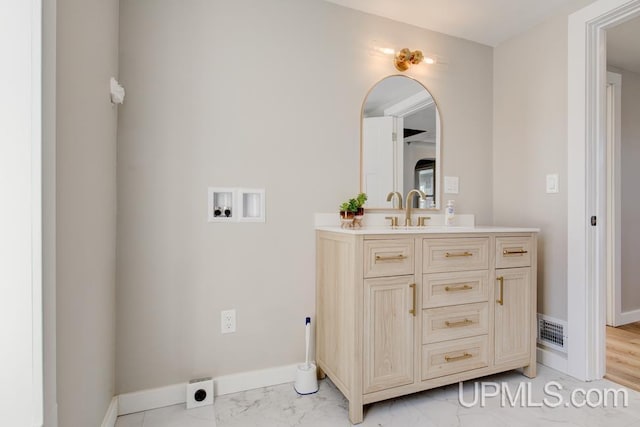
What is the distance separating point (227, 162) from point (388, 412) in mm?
1490

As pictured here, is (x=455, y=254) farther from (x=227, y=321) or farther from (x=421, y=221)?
(x=227, y=321)

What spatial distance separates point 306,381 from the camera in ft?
5.81

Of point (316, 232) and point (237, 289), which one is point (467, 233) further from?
point (237, 289)

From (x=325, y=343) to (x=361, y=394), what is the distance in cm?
37

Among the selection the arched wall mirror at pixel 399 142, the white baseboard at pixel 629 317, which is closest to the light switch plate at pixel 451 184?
the arched wall mirror at pixel 399 142

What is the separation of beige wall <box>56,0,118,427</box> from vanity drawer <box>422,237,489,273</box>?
4.65 ft

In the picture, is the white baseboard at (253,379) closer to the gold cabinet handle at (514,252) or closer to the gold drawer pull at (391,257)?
the gold drawer pull at (391,257)

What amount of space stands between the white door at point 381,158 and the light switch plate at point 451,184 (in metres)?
0.38

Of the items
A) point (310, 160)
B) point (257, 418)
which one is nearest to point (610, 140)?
point (310, 160)

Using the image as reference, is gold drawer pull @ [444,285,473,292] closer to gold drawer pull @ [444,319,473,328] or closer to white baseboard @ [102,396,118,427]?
gold drawer pull @ [444,319,473,328]

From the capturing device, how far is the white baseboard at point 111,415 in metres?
1.41

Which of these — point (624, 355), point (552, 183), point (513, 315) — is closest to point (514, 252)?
point (513, 315)

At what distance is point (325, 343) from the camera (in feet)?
6.01

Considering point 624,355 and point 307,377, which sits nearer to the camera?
point 307,377
